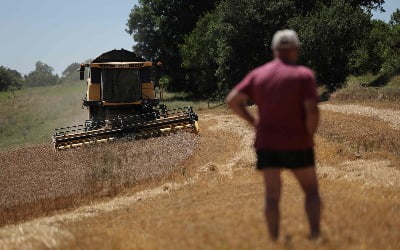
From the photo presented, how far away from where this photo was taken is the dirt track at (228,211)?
5.71 meters

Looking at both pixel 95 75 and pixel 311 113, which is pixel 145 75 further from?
pixel 311 113

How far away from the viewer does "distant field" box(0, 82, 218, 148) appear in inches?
1697

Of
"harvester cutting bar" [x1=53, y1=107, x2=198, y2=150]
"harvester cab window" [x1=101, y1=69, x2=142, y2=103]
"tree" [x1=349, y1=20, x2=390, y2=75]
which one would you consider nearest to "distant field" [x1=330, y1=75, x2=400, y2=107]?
"tree" [x1=349, y1=20, x2=390, y2=75]

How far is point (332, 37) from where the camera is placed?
36.6 m

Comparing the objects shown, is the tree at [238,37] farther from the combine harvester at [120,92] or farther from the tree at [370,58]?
the combine harvester at [120,92]

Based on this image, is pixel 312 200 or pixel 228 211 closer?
pixel 312 200

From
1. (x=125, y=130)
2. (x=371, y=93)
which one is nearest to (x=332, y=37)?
(x=371, y=93)

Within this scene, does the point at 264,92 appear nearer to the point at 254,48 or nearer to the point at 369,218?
the point at 369,218

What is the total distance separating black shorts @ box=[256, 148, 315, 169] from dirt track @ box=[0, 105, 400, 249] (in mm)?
789

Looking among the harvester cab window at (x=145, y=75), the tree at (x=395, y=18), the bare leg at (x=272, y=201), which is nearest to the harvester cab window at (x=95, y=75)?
the harvester cab window at (x=145, y=75)

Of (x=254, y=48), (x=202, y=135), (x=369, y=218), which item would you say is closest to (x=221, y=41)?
(x=254, y=48)

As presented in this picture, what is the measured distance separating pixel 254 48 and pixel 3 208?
3525 centimetres

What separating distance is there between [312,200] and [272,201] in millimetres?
425

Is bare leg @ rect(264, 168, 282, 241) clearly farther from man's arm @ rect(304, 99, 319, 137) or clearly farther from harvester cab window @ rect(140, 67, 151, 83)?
harvester cab window @ rect(140, 67, 151, 83)
